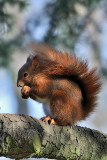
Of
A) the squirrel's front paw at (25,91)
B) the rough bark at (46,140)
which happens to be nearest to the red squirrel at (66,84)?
the squirrel's front paw at (25,91)

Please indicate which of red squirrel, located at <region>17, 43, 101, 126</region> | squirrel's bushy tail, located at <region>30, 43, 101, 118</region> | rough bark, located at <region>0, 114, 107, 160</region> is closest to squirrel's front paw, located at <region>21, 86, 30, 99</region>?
red squirrel, located at <region>17, 43, 101, 126</region>

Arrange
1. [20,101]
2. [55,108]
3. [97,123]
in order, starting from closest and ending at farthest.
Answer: [55,108] < [20,101] < [97,123]

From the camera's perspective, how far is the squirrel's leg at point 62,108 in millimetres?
1705

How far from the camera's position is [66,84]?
1843 mm

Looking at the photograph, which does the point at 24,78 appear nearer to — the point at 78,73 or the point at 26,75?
the point at 26,75

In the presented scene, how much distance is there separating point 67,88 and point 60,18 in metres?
1.97

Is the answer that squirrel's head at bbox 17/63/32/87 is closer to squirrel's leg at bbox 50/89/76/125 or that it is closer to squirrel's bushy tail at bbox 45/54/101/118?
squirrel's bushy tail at bbox 45/54/101/118

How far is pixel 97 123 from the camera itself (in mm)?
7863

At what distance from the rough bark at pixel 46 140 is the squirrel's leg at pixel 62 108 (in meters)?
0.13

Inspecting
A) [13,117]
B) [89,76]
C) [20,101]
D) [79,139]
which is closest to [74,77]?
[89,76]

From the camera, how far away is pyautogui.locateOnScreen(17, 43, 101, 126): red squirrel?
1.80 metres

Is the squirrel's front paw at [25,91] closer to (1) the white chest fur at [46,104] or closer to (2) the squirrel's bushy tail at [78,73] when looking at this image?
(1) the white chest fur at [46,104]

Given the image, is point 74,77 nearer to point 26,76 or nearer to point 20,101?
point 26,76

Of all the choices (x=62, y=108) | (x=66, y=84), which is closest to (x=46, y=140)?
(x=62, y=108)
